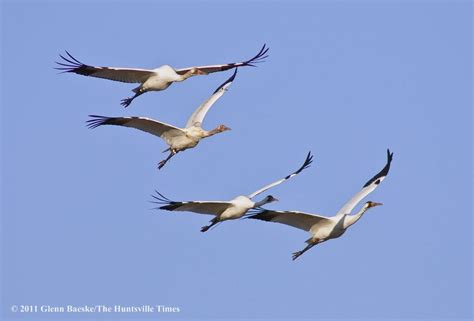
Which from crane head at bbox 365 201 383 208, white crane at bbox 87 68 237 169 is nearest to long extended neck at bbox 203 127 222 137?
white crane at bbox 87 68 237 169

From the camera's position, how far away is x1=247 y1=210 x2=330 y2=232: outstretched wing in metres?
22.2

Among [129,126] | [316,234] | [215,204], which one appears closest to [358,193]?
[316,234]

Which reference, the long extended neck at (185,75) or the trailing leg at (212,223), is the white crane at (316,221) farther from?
the long extended neck at (185,75)

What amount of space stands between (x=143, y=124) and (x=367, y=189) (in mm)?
4265

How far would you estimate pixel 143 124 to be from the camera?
78.5 feet

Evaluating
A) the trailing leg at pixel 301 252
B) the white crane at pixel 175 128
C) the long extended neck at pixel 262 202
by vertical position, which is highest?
the white crane at pixel 175 128

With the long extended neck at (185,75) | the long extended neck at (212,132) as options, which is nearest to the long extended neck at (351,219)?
the long extended neck at (212,132)

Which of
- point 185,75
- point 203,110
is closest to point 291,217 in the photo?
point 203,110

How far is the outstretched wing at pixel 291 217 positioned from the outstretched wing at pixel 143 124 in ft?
8.45

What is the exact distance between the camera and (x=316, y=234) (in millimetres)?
22703

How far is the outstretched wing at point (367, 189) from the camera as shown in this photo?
2319 cm

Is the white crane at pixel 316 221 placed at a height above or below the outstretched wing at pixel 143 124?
below

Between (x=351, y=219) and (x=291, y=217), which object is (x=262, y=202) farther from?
(x=351, y=219)

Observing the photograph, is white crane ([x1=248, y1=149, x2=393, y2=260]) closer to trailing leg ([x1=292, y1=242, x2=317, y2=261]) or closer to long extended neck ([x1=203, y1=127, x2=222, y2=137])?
trailing leg ([x1=292, y1=242, x2=317, y2=261])
